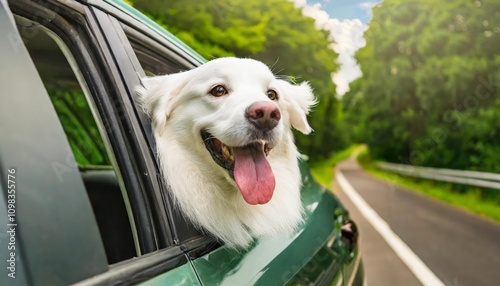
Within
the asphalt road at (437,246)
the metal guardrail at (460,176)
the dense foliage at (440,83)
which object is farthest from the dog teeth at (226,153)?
the dense foliage at (440,83)

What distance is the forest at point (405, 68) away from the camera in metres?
3.83

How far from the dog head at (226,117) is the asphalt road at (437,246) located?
187 inches

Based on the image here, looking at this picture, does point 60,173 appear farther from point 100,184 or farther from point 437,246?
point 437,246

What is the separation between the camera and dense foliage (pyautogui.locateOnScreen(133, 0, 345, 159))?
10.1 ft

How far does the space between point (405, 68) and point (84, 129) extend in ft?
74.7

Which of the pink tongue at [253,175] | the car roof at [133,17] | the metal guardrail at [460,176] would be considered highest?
the car roof at [133,17]

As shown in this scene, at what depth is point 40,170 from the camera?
3.72 ft

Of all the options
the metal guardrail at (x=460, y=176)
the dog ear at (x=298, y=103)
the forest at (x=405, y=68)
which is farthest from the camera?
the metal guardrail at (x=460, y=176)

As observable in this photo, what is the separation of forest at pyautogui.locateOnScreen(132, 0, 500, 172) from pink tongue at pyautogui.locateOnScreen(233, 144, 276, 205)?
53.6 inches

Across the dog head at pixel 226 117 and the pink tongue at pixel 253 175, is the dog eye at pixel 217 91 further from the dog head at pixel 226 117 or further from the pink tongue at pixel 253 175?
the pink tongue at pixel 253 175

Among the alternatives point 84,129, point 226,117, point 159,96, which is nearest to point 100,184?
point 84,129

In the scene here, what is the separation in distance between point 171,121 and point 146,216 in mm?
424

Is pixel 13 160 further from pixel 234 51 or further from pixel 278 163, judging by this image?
pixel 234 51

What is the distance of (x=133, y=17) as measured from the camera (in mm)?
2221
